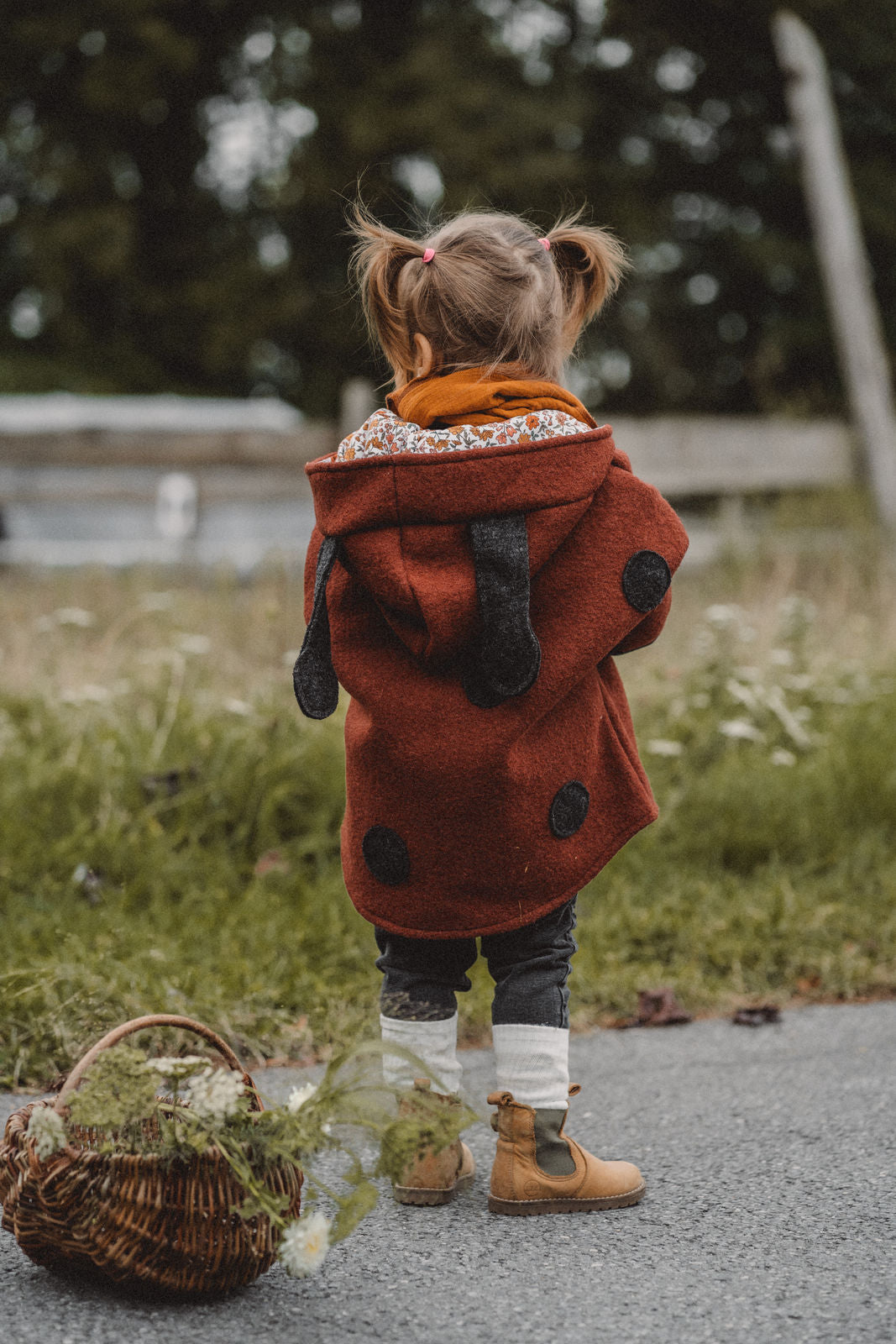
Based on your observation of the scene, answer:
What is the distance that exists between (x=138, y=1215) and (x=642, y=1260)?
75cm

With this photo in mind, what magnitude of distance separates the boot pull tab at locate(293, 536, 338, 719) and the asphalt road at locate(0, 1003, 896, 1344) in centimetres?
83

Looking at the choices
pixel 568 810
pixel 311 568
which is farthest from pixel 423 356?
pixel 568 810

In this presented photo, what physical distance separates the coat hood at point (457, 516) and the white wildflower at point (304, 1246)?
86cm

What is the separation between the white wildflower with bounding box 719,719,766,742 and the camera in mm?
4539

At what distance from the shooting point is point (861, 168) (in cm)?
2056

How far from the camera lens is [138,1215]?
1.85 meters

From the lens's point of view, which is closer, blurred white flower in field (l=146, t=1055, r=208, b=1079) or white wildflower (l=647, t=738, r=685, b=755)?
blurred white flower in field (l=146, t=1055, r=208, b=1079)

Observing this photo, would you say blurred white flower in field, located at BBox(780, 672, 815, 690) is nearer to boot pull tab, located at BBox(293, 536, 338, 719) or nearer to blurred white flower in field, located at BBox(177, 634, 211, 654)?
blurred white flower in field, located at BBox(177, 634, 211, 654)

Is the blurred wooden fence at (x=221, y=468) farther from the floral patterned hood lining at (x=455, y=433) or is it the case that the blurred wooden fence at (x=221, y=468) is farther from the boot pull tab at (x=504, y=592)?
the boot pull tab at (x=504, y=592)

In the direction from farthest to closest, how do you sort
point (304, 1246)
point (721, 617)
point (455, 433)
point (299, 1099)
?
point (721, 617), point (455, 433), point (299, 1099), point (304, 1246)

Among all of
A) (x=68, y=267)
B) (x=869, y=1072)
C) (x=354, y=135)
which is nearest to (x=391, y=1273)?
(x=869, y=1072)

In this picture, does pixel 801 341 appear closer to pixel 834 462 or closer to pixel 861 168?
pixel 861 168

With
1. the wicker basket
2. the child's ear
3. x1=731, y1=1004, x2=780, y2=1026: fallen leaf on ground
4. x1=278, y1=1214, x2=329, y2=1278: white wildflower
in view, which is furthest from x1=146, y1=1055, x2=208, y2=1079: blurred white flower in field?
x1=731, y1=1004, x2=780, y2=1026: fallen leaf on ground

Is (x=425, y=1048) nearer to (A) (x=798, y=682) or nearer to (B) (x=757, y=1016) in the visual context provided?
(B) (x=757, y=1016)
